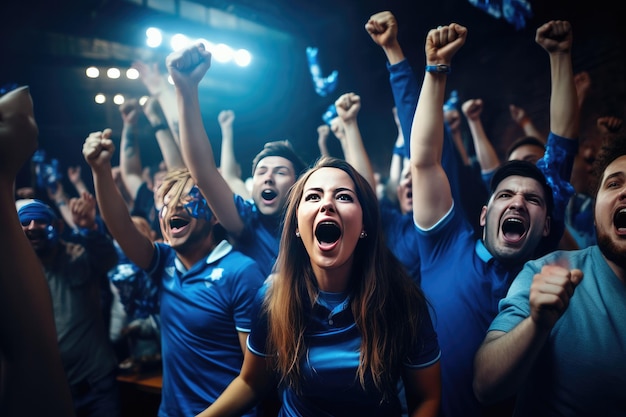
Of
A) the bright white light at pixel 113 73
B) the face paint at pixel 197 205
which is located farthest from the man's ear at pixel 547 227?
the bright white light at pixel 113 73

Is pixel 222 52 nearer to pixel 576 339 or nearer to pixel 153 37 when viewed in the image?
pixel 153 37

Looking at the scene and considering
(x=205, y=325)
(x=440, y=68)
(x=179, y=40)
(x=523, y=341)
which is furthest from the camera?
(x=179, y=40)

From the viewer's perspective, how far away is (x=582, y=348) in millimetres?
1342

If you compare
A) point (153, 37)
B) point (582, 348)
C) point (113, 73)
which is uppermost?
point (153, 37)

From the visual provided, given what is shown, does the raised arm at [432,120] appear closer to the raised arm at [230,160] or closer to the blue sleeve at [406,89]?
the blue sleeve at [406,89]

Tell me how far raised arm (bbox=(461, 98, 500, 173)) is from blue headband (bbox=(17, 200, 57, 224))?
223cm

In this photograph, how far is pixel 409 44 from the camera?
1831 mm

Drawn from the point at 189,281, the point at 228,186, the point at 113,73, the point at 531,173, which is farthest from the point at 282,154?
the point at 113,73

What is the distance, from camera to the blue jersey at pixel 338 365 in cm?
133

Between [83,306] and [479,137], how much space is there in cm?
238

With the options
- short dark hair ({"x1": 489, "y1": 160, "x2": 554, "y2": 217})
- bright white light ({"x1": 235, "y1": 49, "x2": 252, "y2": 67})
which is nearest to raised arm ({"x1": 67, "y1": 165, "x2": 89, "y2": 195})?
bright white light ({"x1": 235, "y1": 49, "x2": 252, "y2": 67})

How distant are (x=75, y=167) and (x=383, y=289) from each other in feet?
7.47

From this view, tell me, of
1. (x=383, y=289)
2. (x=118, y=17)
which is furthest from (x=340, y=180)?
(x=118, y=17)

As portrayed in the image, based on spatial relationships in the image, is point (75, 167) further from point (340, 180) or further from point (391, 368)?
point (391, 368)
